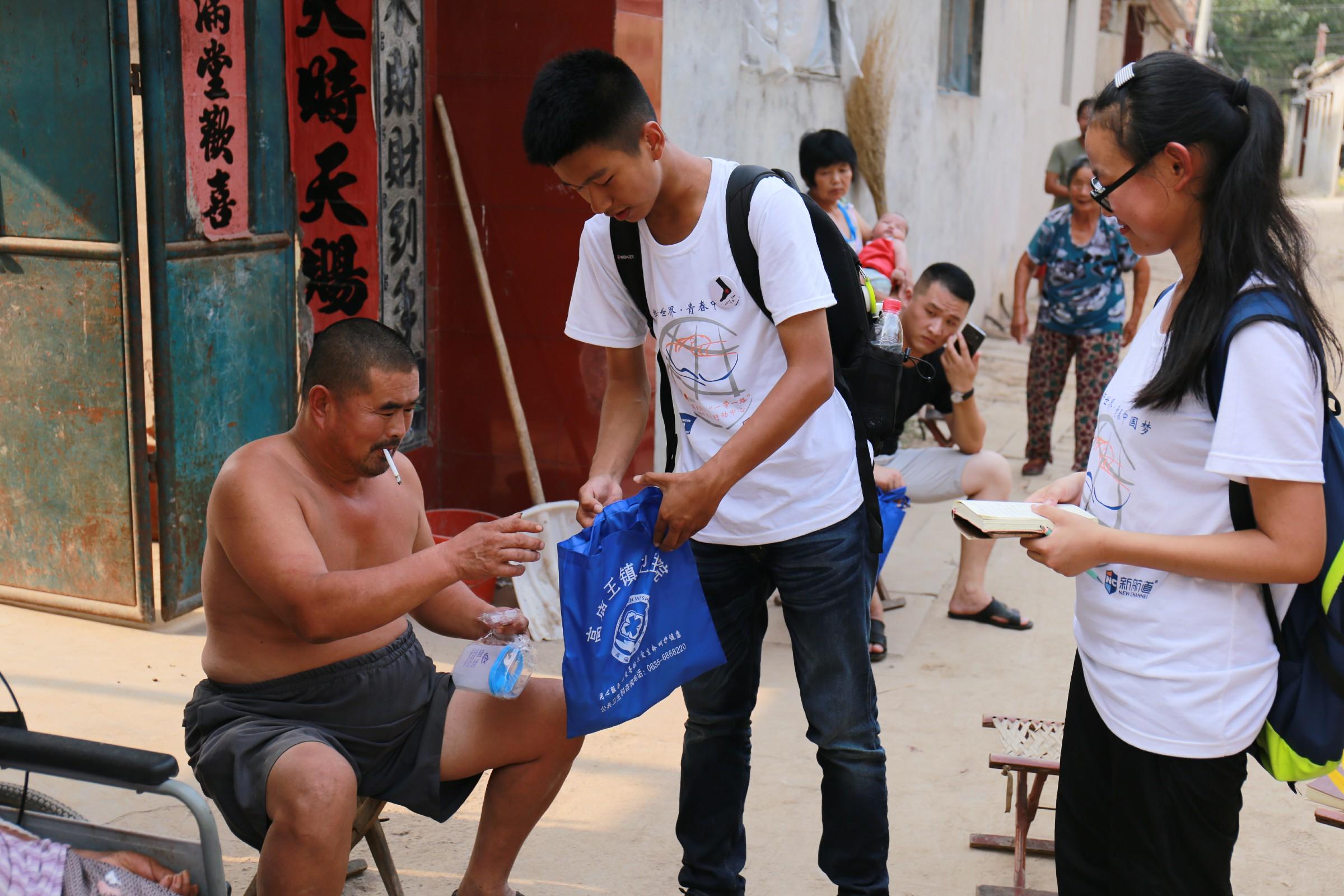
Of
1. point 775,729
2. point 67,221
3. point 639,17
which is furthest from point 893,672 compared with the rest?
point 67,221

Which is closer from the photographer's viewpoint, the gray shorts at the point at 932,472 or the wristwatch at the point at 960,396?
the wristwatch at the point at 960,396

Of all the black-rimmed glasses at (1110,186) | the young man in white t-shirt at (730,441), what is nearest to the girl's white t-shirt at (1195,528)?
the black-rimmed glasses at (1110,186)

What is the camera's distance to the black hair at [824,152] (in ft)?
18.1

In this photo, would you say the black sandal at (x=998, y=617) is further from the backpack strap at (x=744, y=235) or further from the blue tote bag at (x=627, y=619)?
the backpack strap at (x=744, y=235)

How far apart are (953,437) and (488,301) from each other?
202 cm

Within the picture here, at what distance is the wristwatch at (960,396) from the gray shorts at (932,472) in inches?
11.6

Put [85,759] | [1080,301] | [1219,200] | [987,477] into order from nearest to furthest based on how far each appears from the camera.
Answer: [1219,200] → [85,759] → [987,477] → [1080,301]

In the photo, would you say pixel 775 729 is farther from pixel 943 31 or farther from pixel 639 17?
pixel 943 31

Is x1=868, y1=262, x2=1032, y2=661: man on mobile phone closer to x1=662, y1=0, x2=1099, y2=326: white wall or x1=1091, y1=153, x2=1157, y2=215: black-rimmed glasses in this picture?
x1=662, y1=0, x2=1099, y2=326: white wall

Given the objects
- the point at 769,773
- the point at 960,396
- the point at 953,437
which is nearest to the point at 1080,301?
the point at 953,437

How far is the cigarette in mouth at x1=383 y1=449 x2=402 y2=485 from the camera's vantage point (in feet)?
8.13

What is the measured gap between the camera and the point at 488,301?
17.1 ft

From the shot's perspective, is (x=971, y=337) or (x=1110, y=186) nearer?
(x=1110, y=186)

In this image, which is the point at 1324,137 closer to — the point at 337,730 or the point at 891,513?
the point at 891,513
